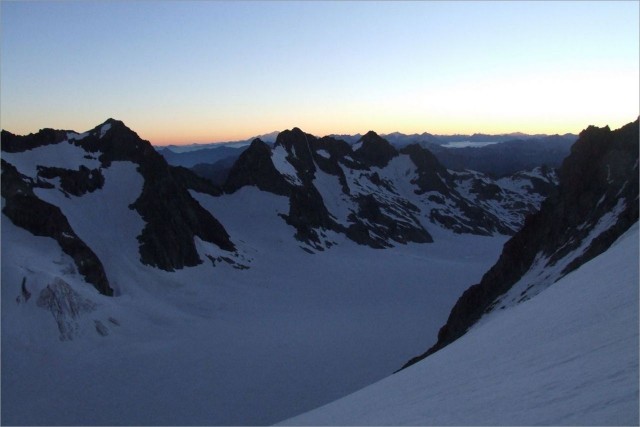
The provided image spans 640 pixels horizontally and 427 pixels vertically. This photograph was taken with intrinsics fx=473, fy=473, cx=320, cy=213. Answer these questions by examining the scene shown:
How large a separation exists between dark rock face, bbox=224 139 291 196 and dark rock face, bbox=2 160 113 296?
60.4 m

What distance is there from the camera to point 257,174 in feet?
387

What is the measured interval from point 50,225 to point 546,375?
6123 cm

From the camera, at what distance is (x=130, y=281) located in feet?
203

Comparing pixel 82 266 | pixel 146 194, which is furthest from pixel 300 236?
pixel 82 266

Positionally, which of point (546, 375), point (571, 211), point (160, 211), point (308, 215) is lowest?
point (308, 215)

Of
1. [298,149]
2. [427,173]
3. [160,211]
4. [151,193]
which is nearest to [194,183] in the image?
[151,193]

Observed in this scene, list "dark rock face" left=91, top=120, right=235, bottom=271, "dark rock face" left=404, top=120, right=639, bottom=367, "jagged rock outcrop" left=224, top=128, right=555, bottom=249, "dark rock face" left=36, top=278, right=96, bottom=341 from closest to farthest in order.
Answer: "dark rock face" left=404, top=120, right=639, bottom=367 → "dark rock face" left=36, top=278, right=96, bottom=341 → "dark rock face" left=91, top=120, right=235, bottom=271 → "jagged rock outcrop" left=224, top=128, right=555, bottom=249

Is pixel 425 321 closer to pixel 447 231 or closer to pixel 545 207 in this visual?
pixel 545 207

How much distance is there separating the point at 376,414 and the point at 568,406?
17.1ft

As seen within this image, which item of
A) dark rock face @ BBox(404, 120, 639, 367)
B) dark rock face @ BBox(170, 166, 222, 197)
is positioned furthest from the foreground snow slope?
dark rock face @ BBox(170, 166, 222, 197)

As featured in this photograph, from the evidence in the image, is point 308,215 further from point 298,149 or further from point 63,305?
point 63,305

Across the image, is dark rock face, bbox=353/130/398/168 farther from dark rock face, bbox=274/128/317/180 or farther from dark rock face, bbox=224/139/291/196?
dark rock face, bbox=224/139/291/196

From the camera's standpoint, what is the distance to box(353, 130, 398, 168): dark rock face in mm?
172250

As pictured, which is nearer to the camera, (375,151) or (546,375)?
(546,375)
